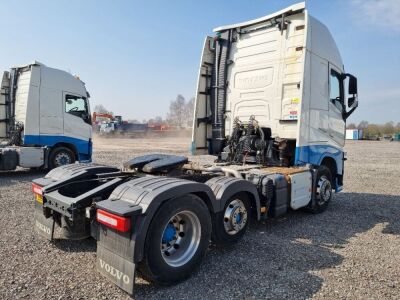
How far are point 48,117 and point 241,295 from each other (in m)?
9.59

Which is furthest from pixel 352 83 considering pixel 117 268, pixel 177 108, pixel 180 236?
pixel 177 108

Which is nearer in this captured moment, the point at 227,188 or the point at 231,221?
the point at 227,188

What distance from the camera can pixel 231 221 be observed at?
A: 13.8 ft

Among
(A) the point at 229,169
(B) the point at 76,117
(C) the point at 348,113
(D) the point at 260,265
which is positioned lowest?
(D) the point at 260,265

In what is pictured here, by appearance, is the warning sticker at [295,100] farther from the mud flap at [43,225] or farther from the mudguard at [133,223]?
the mud flap at [43,225]

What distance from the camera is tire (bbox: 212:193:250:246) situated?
4051mm

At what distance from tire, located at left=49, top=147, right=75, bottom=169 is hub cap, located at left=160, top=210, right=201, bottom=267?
A: 8.56 metres

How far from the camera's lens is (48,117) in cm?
1066

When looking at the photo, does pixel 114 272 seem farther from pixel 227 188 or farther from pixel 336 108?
pixel 336 108

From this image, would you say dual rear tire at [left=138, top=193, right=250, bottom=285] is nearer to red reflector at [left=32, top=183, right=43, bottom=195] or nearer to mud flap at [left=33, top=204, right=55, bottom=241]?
mud flap at [left=33, top=204, right=55, bottom=241]

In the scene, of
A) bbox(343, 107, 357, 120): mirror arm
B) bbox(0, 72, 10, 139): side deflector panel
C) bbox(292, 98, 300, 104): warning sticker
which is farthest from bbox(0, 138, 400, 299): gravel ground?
bbox(0, 72, 10, 139): side deflector panel

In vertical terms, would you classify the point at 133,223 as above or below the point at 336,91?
below

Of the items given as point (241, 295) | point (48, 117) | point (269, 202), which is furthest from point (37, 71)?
point (241, 295)

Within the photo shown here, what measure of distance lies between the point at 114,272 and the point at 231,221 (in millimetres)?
1678
